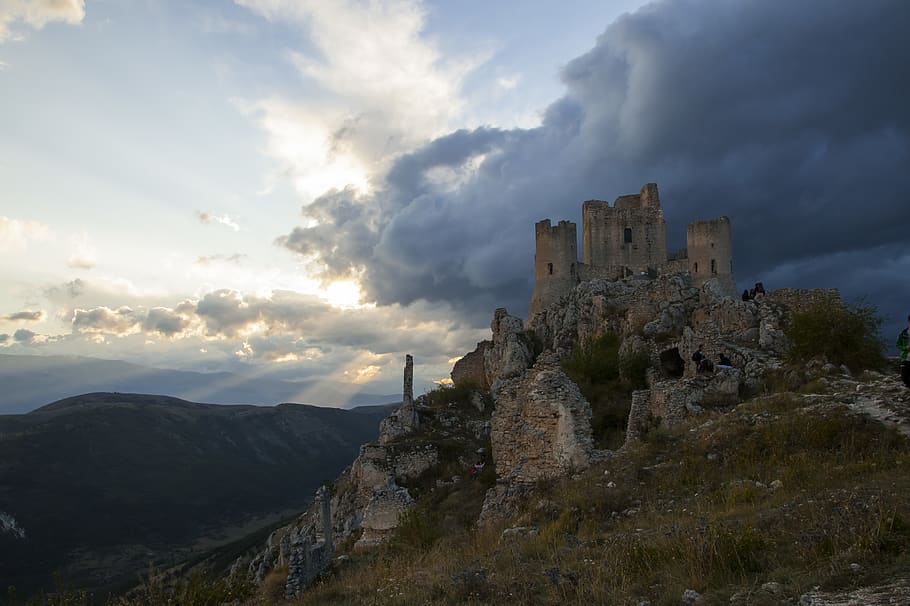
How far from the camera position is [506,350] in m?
37.6

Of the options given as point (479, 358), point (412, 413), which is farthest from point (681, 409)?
point (479, 358)

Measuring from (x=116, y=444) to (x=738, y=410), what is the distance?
169 metres

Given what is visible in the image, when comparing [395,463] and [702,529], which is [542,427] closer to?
[702,529]

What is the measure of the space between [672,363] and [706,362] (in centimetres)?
633

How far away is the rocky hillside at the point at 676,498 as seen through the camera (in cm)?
582

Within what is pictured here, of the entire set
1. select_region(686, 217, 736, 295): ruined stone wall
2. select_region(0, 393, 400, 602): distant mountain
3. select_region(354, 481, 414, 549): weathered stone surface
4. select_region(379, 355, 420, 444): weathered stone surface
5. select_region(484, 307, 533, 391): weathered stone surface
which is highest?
select_region(686, 217, 736, 295): ruined stone wall

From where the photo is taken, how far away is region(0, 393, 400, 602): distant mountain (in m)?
94.8

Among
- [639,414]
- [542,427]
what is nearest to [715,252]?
[639,414]

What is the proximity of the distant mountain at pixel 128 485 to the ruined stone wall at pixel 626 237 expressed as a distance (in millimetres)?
77965

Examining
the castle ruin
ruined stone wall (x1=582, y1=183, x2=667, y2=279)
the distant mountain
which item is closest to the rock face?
the castle ruin

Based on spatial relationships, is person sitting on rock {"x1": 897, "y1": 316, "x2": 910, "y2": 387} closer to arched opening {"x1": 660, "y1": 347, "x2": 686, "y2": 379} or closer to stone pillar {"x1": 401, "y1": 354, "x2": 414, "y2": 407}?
arched opening {"x1": 660, "y1": 347, "x2": 686, "y2": 379}

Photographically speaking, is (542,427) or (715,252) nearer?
(542,427)

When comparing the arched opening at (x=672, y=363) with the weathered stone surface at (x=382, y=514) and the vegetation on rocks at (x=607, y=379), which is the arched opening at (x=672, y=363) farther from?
the weathered stone surface at (x=382, y=514)

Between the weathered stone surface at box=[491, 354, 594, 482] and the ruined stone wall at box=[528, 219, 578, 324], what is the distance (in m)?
29.2
